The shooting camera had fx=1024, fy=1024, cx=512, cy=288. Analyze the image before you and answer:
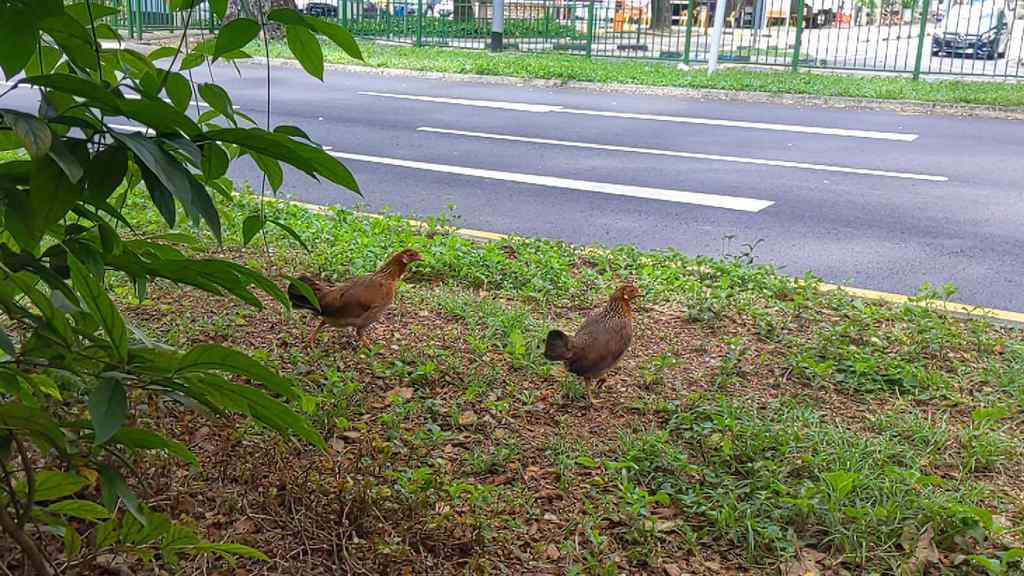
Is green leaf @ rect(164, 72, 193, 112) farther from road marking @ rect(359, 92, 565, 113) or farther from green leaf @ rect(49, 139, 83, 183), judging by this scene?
road marking @ rect(359, 92, 565, 113)

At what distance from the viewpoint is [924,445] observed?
398 centimetres

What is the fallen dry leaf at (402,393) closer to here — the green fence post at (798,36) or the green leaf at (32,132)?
the green leaf at (32,132)

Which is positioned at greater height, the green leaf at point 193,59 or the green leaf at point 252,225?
the green leaf at point 193,59

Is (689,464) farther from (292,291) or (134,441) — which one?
(134,441)

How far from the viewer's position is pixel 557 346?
4250 millimetres

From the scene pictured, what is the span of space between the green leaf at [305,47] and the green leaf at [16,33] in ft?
1.40

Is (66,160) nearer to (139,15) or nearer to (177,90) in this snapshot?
(177,90)

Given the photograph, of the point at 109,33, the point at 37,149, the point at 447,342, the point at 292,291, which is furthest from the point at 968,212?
the point at 37,149

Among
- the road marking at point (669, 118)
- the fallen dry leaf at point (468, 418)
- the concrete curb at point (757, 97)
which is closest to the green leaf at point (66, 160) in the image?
the fallen dry leaf at point (468, 418)

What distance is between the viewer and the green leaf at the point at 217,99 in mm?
1822

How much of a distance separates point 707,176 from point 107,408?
8.84 meters

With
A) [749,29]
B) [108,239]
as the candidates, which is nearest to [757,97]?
[749,29]

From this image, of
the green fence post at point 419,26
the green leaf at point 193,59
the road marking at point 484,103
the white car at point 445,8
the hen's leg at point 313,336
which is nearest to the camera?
the green leaf at point 193,59

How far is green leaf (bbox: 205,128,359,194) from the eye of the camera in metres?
1.37
